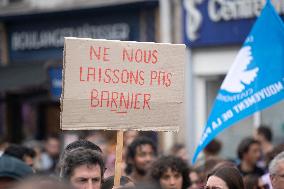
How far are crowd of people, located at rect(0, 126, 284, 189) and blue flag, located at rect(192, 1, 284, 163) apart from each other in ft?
1.28

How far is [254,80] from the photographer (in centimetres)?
722

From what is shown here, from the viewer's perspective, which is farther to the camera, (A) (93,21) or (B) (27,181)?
(A) (93,21)

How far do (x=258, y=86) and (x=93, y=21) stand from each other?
982 centimetres

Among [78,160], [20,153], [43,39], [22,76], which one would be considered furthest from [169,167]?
[43,39]

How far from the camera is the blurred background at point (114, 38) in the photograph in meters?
13.8

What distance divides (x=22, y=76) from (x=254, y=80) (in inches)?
427

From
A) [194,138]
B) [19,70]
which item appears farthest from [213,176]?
[19,70]

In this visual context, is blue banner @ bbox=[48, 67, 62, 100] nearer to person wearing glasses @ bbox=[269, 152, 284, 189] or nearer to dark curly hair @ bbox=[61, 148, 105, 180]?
person wearing glasses @ bbox=[269, 152, 284, 189]

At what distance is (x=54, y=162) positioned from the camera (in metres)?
12.9

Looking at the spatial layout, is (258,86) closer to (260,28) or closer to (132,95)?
(260,28)

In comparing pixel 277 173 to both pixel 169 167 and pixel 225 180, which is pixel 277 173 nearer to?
pixel 225 180

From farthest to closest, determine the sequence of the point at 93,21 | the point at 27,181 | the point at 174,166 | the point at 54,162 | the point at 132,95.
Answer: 1. the point at 93,21
2. the point at 54,162
3. the point at 174,166
4. the point at 132,95
5. the point at 27,181

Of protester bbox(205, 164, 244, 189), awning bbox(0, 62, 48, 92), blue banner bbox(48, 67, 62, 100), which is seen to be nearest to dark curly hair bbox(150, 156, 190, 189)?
protester bbox(205, 164, 244, 189)

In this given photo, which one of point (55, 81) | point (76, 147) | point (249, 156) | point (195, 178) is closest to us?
point (76, 147)
